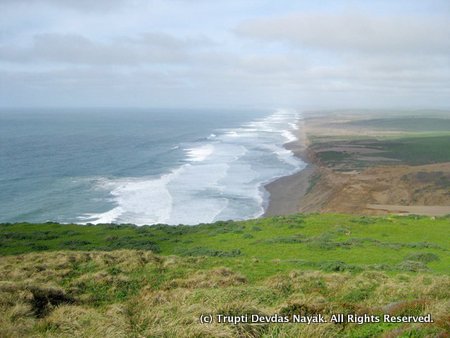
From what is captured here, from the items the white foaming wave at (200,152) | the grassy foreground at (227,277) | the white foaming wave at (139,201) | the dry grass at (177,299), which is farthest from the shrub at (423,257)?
the white foaming wave at (200,152)

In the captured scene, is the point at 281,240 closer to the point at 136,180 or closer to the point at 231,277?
the point at 231,277

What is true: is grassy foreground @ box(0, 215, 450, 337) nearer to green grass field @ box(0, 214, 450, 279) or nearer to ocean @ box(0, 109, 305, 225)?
green grass field @ box(0, 214, 450, 279)

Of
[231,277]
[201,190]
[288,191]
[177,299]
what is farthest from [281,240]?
[201,190]

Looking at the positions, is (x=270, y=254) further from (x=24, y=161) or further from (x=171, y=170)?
(x=24, y=161)

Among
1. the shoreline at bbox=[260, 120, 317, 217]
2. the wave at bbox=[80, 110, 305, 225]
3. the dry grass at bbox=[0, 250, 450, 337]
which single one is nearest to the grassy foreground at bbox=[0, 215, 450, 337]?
the dry grass at bbox=[0, 250, 450, 337]

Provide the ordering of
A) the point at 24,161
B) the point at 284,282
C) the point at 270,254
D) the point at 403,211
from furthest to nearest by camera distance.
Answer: the point at 24,161 → the point at 403,211 → the point at 270,254 → the point at 284,282

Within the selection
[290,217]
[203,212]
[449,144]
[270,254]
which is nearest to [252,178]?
[203,212]

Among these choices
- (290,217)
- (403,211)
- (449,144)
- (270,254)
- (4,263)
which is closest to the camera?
(4,263)
